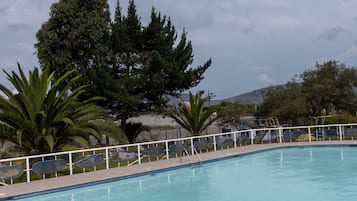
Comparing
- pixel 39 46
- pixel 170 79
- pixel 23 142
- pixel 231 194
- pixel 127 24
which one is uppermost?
pixel 127 24

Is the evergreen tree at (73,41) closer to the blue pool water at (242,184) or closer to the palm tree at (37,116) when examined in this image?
the palm tree at (37,116)

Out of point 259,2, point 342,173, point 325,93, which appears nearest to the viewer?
point 342,173

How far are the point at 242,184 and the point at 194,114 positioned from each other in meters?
10.4

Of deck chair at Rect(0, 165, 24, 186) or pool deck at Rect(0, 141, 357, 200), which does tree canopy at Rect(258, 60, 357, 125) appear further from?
deck chair at Rect(0, 165, 24, 186)

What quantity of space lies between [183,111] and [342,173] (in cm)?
1046

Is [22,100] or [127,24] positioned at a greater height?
[127,24]

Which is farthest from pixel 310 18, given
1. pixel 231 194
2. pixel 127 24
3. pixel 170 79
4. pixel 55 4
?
pixel 231 194

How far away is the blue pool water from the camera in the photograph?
424 inches

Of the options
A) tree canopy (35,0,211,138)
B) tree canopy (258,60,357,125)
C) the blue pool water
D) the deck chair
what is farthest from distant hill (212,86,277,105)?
the deck chair

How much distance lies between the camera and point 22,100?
46.4 ft

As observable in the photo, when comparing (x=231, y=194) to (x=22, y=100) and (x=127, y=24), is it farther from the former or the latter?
(x=127, y=24)

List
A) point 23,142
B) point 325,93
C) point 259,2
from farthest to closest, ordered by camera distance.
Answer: point 325,93, point 259,2, point 23,142

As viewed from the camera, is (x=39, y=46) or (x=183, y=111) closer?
(x=183, y=111)

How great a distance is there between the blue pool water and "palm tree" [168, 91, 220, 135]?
5.63 m
